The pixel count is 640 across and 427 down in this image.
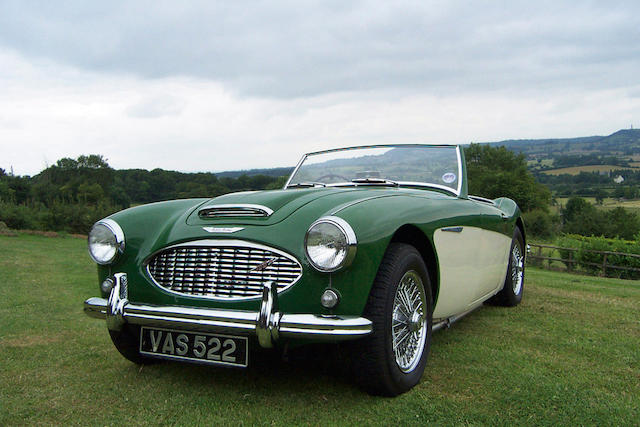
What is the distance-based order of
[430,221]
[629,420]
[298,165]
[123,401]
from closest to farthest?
1. [629,420]
2. [123,401]
3. [430,221]
4. [298,165]

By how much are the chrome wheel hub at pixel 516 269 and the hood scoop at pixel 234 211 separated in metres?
3.27

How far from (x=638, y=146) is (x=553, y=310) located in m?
103

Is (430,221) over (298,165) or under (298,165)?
under

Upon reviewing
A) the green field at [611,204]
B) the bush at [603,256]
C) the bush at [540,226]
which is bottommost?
the bush at [540,226]

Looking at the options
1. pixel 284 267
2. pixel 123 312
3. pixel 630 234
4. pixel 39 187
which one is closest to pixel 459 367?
pixel 284 267

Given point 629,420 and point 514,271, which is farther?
point 514,271

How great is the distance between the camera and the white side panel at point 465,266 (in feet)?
10.7

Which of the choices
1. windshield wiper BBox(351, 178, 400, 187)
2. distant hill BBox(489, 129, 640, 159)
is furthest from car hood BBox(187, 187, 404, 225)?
distant hill BBox(489, 129, 640, 159)

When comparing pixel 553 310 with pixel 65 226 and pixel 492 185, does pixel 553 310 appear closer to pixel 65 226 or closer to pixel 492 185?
pixel 65 226

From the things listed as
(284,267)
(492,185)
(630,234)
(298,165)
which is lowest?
(630,234)

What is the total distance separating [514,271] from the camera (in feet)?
17.5

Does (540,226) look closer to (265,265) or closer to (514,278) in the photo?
(514,278)

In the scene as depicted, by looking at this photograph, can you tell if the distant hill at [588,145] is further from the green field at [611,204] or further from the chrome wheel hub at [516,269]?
the chrome wheel hub at [516,269]

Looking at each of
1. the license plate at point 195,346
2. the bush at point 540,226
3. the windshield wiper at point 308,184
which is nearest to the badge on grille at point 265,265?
the license plate at point 195,346
